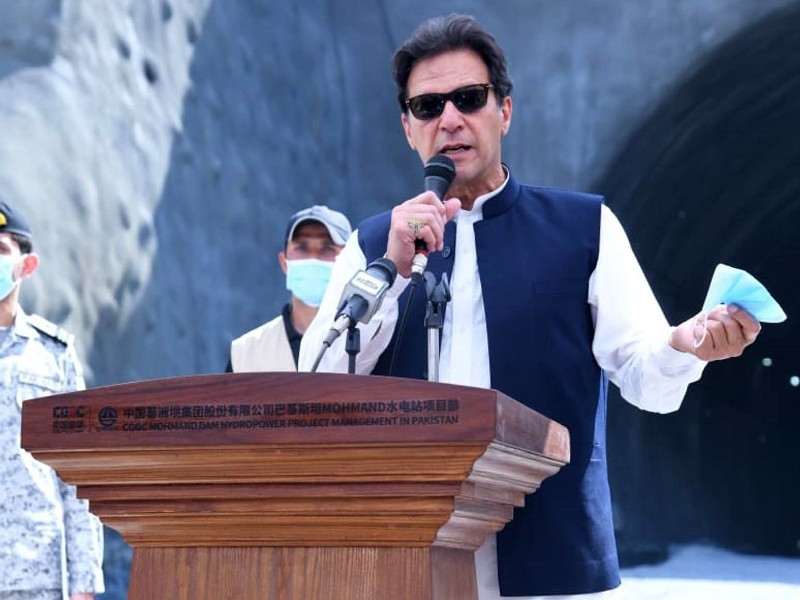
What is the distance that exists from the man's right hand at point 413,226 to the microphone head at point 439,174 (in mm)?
149

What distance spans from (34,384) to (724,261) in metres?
5.15

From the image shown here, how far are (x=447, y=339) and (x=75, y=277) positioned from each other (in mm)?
3160

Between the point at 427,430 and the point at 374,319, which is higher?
the point at 374,319

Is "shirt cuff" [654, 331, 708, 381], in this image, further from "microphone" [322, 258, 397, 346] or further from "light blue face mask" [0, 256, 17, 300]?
"light blue face mask" [0, 256, 17, 300]

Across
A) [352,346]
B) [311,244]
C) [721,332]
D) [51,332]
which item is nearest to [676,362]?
[721,332]

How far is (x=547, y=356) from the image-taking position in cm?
218

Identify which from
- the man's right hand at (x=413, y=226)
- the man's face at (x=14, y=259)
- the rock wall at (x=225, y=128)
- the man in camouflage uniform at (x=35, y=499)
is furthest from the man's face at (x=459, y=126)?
the rock wall at (x=225, y=128)

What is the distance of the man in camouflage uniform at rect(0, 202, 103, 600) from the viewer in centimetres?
323

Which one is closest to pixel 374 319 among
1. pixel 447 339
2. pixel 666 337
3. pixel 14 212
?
pixel 447 339

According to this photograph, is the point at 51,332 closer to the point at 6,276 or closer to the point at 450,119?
the point at 6,276

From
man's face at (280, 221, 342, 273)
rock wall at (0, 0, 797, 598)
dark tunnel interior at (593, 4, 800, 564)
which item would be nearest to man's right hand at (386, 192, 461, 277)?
man's face at (280, 221, 342, 273)

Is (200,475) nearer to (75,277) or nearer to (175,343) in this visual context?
(75,277)

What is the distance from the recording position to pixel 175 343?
228 inches

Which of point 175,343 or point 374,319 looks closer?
point 374,319
